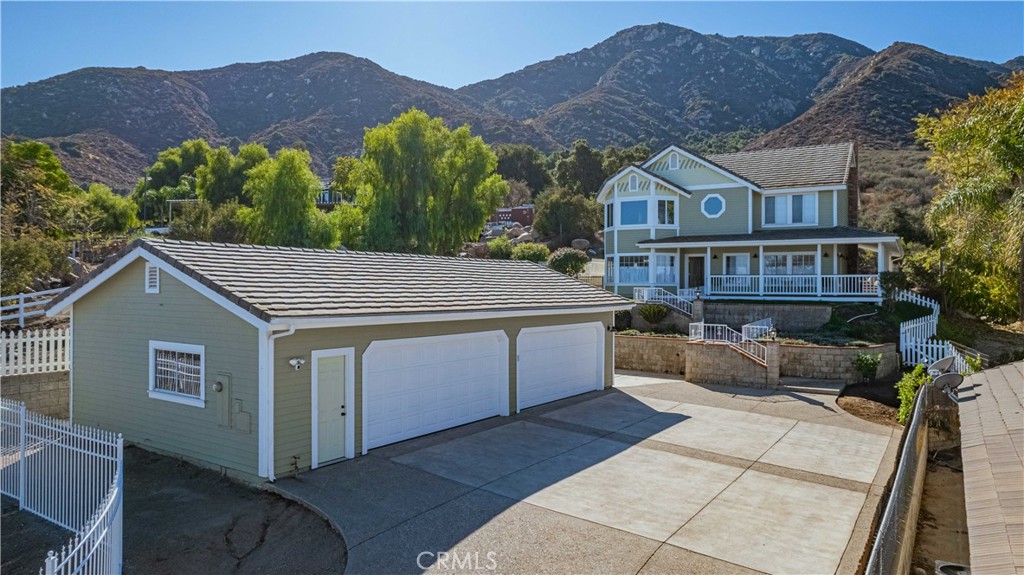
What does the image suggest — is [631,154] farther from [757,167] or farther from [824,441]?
[824,441]

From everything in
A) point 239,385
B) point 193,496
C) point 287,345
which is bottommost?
point 193,496

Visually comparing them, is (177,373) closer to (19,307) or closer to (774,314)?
(19,307)

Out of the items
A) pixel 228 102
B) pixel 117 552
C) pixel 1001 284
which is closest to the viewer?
pixel 117 552

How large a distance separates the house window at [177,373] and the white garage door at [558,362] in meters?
7.26

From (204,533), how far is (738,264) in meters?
27.7

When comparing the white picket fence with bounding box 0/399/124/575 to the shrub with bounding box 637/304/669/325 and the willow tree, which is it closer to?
the shrub with bounding box 637/304/669/325

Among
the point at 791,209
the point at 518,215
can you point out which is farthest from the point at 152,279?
the point at 518,215

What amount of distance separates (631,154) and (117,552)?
224 feet

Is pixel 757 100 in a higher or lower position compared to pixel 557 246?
higher

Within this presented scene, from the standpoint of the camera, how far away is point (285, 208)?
3578 centimetres

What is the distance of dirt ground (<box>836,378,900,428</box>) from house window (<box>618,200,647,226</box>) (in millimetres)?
15177

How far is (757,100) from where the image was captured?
112 m

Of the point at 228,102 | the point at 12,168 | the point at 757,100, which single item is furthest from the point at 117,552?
the point at 228,102

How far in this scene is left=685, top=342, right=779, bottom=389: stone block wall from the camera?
18281mm
